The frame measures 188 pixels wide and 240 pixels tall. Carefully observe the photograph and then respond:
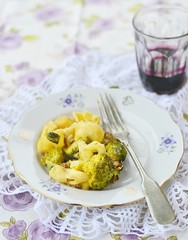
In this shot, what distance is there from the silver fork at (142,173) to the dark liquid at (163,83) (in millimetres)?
120

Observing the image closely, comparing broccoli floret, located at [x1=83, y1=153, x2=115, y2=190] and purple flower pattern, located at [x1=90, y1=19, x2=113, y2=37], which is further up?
broccoli floret, located at [x1=83, y1=153, x2=115, y2=190]

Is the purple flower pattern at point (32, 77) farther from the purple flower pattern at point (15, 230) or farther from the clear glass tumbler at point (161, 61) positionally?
the purple flower pattern at point (15, 230)

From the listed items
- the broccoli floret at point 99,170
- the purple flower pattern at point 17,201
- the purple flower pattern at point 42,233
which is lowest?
the purple flower pattern at point 17,201

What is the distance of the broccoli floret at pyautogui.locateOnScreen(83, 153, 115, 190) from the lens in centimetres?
80

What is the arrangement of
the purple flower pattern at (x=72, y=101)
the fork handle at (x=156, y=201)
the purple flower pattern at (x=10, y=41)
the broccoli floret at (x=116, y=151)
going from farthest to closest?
the purple flower pattern at (x=10, y=41) → the purple flower pattern at (x=72, y=101) → the broccoli floret at (x=116, y=151) → the fork handle at (x=156, y=201)

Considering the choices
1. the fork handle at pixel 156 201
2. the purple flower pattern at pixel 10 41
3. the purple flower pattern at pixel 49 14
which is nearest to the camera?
the fork handle at pixel 156 201

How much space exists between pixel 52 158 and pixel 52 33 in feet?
1.84

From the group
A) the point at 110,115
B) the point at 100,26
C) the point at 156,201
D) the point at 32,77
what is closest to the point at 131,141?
the point at 110,115

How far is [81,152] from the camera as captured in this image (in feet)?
2.78

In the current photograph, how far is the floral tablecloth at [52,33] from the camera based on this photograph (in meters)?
1.21

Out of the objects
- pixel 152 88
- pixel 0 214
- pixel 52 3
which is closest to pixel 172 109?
pixel 152 88

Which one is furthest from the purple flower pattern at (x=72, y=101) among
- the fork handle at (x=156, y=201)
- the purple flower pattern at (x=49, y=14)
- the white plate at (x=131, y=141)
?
the purple flower pattern at (x=49, y=14)

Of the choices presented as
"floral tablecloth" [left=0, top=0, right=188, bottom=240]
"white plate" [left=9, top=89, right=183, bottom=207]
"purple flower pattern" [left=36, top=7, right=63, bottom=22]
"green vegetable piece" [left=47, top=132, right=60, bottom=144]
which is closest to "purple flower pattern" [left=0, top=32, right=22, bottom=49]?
"floral tablecloth" [left=0, top=0, right=188, bottom=240]

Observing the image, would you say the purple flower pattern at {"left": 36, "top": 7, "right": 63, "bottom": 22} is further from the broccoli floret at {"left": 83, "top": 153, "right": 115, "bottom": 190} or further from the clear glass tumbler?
the broccoli floret at {"left": 83, "top": 153, "right": 115, "bottom": 190}
